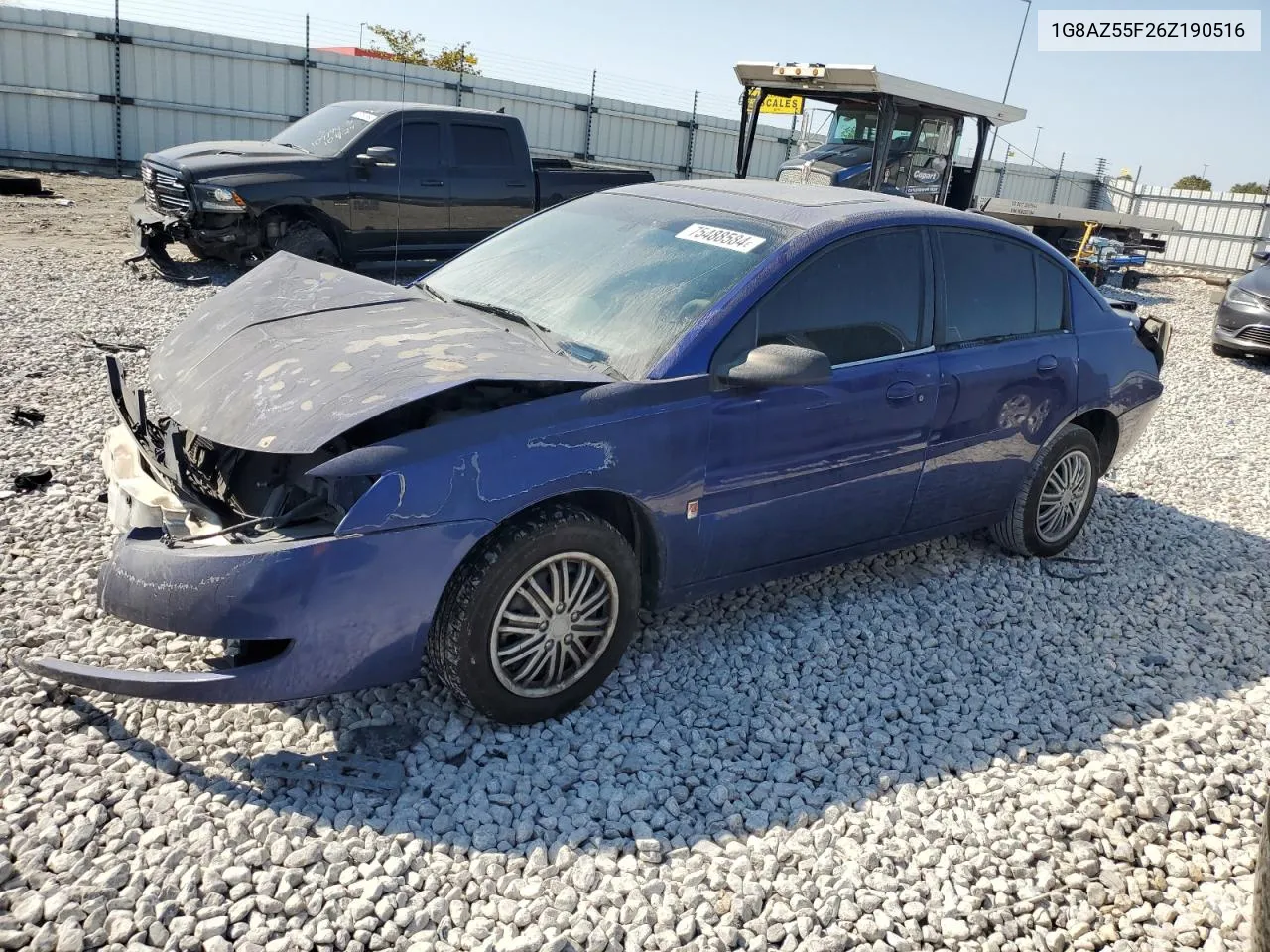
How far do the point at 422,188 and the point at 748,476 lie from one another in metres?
7.90

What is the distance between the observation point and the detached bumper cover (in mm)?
2771

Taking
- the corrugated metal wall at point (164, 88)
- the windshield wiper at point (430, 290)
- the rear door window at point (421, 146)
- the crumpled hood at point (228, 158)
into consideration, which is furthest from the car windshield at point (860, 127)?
the windshield wiper at point (430, 290)

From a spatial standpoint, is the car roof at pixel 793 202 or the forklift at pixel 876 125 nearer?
the car roof at pixel 793 202

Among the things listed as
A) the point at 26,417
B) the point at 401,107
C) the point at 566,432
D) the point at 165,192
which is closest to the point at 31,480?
the point at 26,417

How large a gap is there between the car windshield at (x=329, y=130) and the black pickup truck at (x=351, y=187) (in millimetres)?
15

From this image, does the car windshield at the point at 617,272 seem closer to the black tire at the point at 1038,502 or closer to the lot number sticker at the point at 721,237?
the lot number sticker at the point at 721,237

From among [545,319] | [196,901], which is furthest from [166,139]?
[196,901]

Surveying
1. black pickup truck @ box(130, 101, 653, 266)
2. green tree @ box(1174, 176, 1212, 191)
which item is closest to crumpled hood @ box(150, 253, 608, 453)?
black pickup truck @ box(130, 101, 653, 266)

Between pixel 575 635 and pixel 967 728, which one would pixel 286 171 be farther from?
pixel 967 728

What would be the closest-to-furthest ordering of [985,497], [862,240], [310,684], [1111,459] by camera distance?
1. [310,684]
2. [862,240]
3. [985,497]
4. [1111,459]

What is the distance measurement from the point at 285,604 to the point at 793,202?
2.64 m

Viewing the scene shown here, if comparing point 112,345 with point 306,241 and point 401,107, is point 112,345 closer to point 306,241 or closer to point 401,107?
point 306,241

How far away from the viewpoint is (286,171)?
382 inches

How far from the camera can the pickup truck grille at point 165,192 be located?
948 cm
